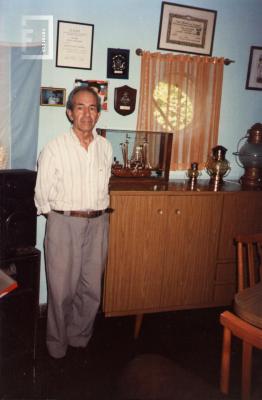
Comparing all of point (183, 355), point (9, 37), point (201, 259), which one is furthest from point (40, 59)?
point (183, 355)

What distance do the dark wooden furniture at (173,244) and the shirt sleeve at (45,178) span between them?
0.44m

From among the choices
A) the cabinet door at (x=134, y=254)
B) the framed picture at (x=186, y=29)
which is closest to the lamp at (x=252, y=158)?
the framed picture at (x=186, y=29)

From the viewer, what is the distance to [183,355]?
8.59 ft

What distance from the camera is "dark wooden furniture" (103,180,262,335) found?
264 cm

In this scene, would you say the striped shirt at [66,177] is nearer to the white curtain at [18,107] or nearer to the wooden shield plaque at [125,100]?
the white curtain at [18,107]

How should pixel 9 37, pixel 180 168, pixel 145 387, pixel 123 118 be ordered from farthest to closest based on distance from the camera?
pixel 180 168, pixel 123 118, pixel 9 37, pixel 145 387

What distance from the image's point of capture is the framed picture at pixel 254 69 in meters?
3.31

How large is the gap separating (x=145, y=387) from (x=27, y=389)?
1432mm

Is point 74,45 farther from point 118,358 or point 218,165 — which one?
point 118,358

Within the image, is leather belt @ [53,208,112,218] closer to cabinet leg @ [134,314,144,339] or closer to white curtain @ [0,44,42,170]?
white curtain @ [0,44,42,170]

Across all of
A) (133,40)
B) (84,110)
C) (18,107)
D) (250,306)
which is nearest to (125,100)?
(133,40)

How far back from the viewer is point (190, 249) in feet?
9.27

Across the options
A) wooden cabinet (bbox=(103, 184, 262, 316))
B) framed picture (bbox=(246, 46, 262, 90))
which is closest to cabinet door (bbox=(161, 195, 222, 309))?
wooden cabinet (bbox=(103, 184, 262, 316))

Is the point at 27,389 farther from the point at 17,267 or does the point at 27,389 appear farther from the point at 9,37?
the point at 9,37
